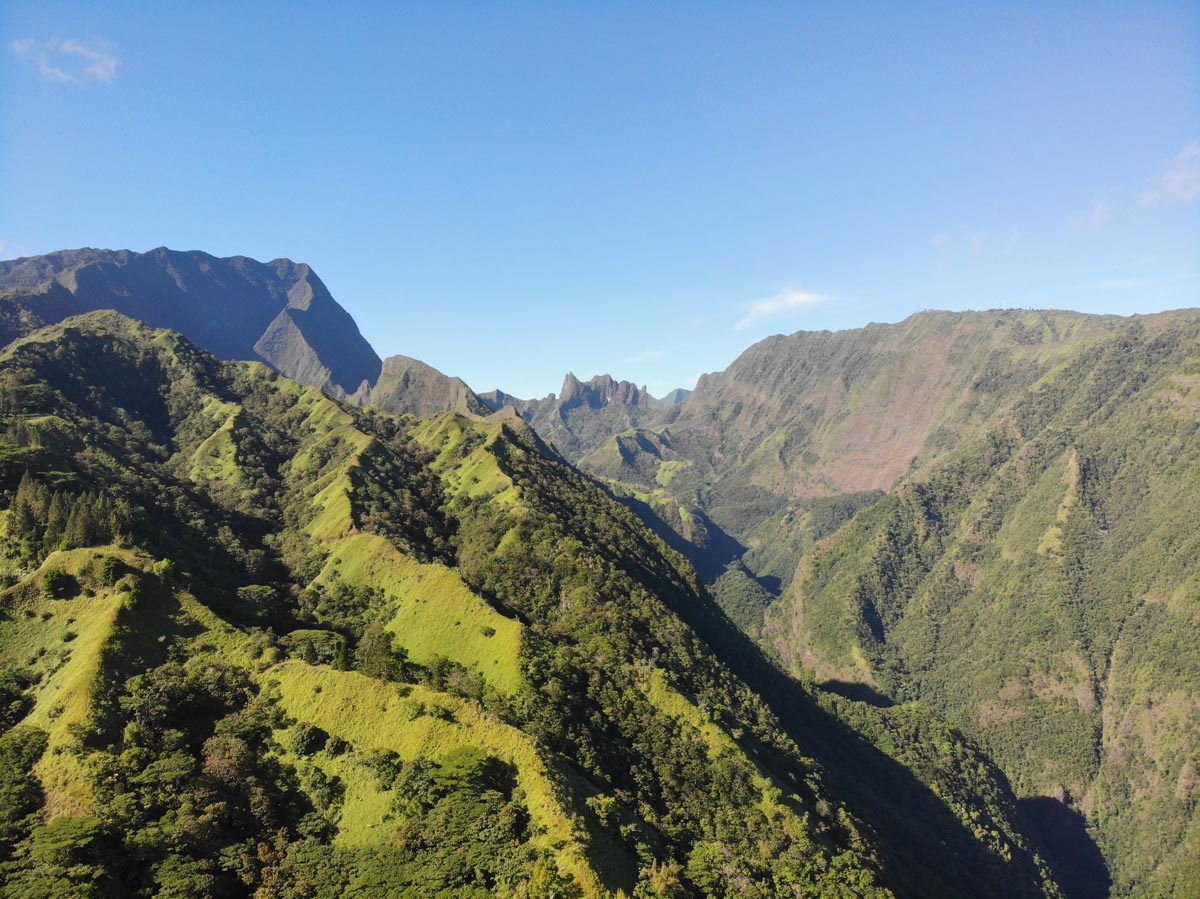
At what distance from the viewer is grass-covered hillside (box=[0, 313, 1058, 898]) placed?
5162 cm

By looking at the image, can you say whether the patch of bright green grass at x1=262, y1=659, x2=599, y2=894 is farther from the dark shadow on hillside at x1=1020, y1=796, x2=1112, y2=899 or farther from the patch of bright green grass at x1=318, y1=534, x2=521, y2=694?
the dark shadow on hillside at x1=1020, y1=796, x2=1112, y2=899

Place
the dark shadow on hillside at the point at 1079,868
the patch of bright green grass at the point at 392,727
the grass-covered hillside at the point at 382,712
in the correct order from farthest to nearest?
the dark shadow on hillside at the point at 1079,868, the patch of bright green grass at the point at 392,727, the grass-covered hillside at the point at 382,712

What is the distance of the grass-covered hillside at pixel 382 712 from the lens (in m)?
51.6

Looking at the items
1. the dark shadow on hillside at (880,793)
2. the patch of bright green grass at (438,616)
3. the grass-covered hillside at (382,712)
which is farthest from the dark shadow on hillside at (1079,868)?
the patch of bright green grass at (438,616)

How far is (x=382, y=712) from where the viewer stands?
6481 cm

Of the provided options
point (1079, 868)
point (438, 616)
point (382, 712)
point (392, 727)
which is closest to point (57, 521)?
point (438, 616)

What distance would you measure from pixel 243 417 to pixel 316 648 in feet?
442

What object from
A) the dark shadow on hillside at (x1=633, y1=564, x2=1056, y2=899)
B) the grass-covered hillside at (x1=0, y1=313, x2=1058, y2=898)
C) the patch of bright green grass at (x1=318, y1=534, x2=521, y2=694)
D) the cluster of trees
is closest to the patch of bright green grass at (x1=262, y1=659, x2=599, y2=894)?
the grass-covered hillside at (x1=0, y1=313, x2=1058, y2=898)

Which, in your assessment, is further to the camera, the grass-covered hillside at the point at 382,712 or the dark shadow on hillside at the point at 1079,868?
the dark shadow on hillside at the point at 1079,868

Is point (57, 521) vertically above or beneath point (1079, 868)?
above

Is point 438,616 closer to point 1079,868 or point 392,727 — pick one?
point 392,727

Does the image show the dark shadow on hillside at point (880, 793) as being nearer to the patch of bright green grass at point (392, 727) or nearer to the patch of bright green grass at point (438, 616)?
the patch of bright green grass at point (438, 616)

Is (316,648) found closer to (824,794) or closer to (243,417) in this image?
(824,794)

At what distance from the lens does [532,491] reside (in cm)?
15562
